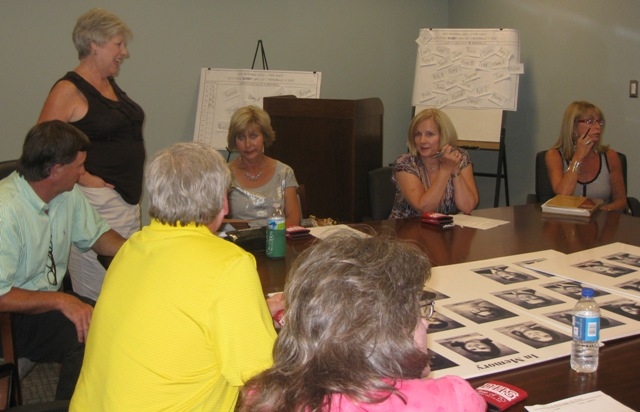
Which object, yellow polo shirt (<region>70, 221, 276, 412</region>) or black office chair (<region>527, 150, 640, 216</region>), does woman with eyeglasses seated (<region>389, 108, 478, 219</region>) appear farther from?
yellow polo shirt (<region>70, 221, 276, 412</region>)

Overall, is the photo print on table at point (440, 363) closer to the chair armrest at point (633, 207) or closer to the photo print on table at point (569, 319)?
the photo print on table at point (569, 319)

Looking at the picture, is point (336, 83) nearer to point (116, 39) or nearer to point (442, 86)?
point (442, 86)

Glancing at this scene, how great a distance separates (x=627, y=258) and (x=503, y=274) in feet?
1.81

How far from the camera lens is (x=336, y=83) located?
239 inches

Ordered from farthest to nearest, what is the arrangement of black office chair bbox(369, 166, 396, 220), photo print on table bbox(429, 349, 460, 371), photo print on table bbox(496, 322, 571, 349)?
black office chair bbox(369, 166, 396, 220), photo print on table bbox(496, 322, 571, 349), photo print on table bbox(429, 349, 460, 371)

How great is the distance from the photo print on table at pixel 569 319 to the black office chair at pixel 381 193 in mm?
1661

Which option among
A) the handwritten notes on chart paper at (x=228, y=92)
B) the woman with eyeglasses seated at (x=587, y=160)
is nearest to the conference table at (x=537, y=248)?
the woman with eyeglasses seated at (x=587, y=160)

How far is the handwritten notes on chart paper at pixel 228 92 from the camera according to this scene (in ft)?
17.7

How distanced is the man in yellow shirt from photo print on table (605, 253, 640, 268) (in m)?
1.52

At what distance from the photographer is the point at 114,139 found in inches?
126

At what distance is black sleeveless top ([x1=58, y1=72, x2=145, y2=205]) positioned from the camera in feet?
10.1

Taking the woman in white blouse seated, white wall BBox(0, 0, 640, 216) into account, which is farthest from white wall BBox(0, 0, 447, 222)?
the woman in white blouse seated

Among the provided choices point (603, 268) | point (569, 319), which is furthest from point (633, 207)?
point (569, 319)

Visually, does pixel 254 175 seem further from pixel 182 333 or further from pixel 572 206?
pixel 182 333
